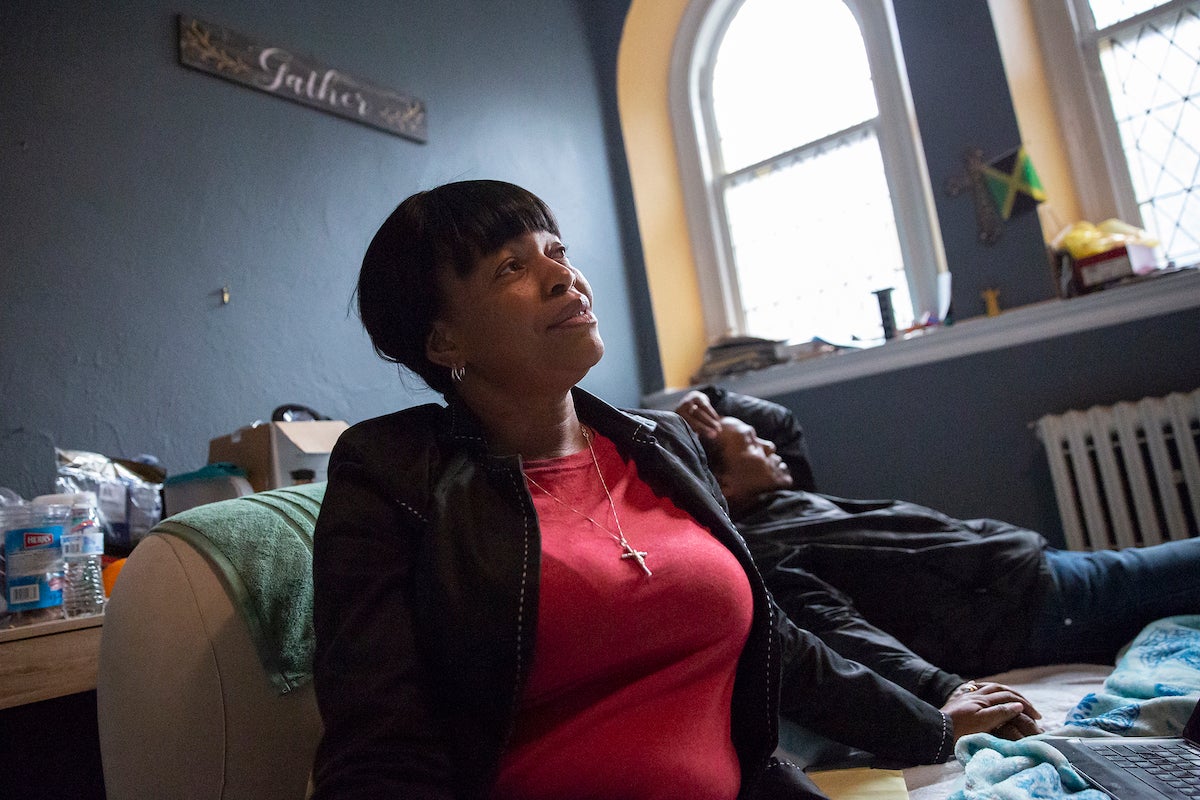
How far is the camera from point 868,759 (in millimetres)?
1217

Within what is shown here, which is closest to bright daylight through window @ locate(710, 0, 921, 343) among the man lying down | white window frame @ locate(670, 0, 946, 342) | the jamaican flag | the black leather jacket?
white window frame @ locate(670, 0, 946, 342)

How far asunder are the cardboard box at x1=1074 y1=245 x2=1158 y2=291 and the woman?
2.01 metres

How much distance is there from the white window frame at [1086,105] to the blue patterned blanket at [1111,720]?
6.51 ft

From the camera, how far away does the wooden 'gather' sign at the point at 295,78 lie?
2.41m

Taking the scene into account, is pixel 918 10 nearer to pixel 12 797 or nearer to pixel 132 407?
pixel 132 407

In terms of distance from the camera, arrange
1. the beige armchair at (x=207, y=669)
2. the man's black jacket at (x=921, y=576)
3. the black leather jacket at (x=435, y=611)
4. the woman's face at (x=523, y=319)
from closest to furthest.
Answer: the black leather jacket at (x=435, y=611)
the beige armchair at (x=207, y=669)
the woman's face at (x=523, y=319)
the man's black jacket at (x=921, y=576)

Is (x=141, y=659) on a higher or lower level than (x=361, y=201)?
lower

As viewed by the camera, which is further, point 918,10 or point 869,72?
point 869,72

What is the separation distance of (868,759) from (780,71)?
3.40 meters

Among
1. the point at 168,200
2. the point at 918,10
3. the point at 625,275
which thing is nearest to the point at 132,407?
the point at 168,200

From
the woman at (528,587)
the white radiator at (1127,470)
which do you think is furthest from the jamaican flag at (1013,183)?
the woman at (528,587)

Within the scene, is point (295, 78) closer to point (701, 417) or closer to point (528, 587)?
point (701, 417)

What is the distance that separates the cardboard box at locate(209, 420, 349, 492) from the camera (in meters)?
1.84

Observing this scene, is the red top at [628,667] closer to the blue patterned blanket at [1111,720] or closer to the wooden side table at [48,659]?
the blue patterned blanket at [1111,720]
